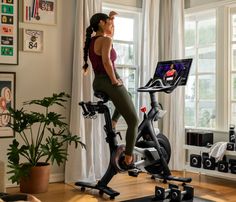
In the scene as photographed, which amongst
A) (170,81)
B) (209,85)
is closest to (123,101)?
(170,81)

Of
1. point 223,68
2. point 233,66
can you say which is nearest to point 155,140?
point 223,68

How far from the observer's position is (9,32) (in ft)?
14.2

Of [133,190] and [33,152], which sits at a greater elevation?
[33,152]

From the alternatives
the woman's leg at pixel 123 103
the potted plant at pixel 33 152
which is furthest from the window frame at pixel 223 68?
the potted plant at pixel 33 152

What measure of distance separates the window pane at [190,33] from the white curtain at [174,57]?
21 centimetres

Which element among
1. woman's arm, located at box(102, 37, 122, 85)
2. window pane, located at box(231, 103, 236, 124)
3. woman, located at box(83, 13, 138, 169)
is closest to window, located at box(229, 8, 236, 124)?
window pane, located at box(231, 103, 236, 124)

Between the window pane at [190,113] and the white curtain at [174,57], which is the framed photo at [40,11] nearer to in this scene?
the white curtain at [174,57]

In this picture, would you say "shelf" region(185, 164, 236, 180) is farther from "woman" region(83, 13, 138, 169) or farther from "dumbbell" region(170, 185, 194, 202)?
"woman" region(83, 13, 138, 169)

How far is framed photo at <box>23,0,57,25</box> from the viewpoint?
4445 mm

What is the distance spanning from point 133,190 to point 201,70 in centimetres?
216

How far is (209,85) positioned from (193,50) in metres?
0.62

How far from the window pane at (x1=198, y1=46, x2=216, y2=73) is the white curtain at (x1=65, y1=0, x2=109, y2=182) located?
1692mm

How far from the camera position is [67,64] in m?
4.77

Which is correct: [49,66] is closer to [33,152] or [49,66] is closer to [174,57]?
[33,152]
